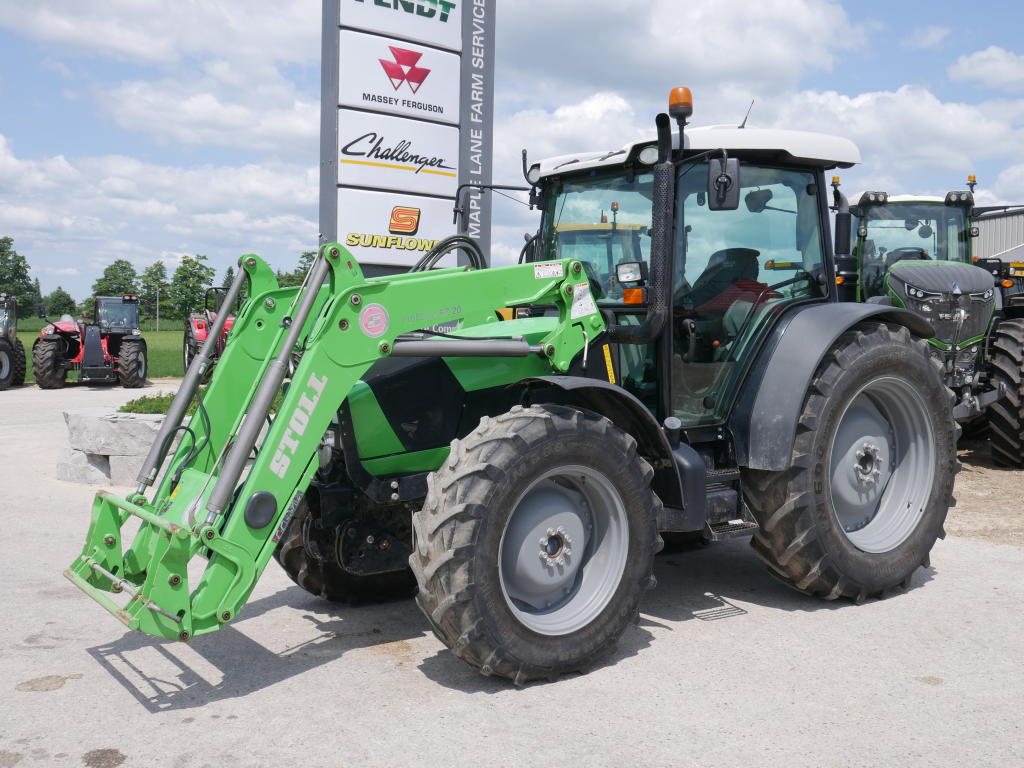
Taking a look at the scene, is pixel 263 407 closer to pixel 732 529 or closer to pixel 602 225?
pixel 602 225

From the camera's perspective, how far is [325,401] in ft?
12.7

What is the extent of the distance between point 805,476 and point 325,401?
255 cm

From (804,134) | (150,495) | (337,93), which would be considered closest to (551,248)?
(804,134)

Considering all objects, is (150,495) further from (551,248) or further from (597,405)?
(551,248)

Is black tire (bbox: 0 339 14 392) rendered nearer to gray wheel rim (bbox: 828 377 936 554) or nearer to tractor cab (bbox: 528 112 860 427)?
tractor cab (bbox: 528 112 860 427)

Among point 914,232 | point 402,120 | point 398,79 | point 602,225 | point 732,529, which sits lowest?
point 732,529

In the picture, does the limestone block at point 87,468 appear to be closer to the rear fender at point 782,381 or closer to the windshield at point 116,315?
the rear fender at point 782,381

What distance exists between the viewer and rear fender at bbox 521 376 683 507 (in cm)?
436

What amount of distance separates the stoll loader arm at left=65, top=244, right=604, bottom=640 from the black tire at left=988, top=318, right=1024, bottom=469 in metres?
6.67

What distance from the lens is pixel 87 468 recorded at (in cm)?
892

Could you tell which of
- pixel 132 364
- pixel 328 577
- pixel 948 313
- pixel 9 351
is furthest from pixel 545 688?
pixel 9 351

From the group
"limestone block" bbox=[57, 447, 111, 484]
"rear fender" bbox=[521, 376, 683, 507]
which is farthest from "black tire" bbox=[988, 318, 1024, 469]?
"limestone block" bbox=[57, 447, 111, 484]

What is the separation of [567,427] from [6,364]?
2024cm

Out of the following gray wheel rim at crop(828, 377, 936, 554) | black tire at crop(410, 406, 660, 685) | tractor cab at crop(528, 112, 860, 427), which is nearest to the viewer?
black tire at crop(410, 406, 660, 685)
